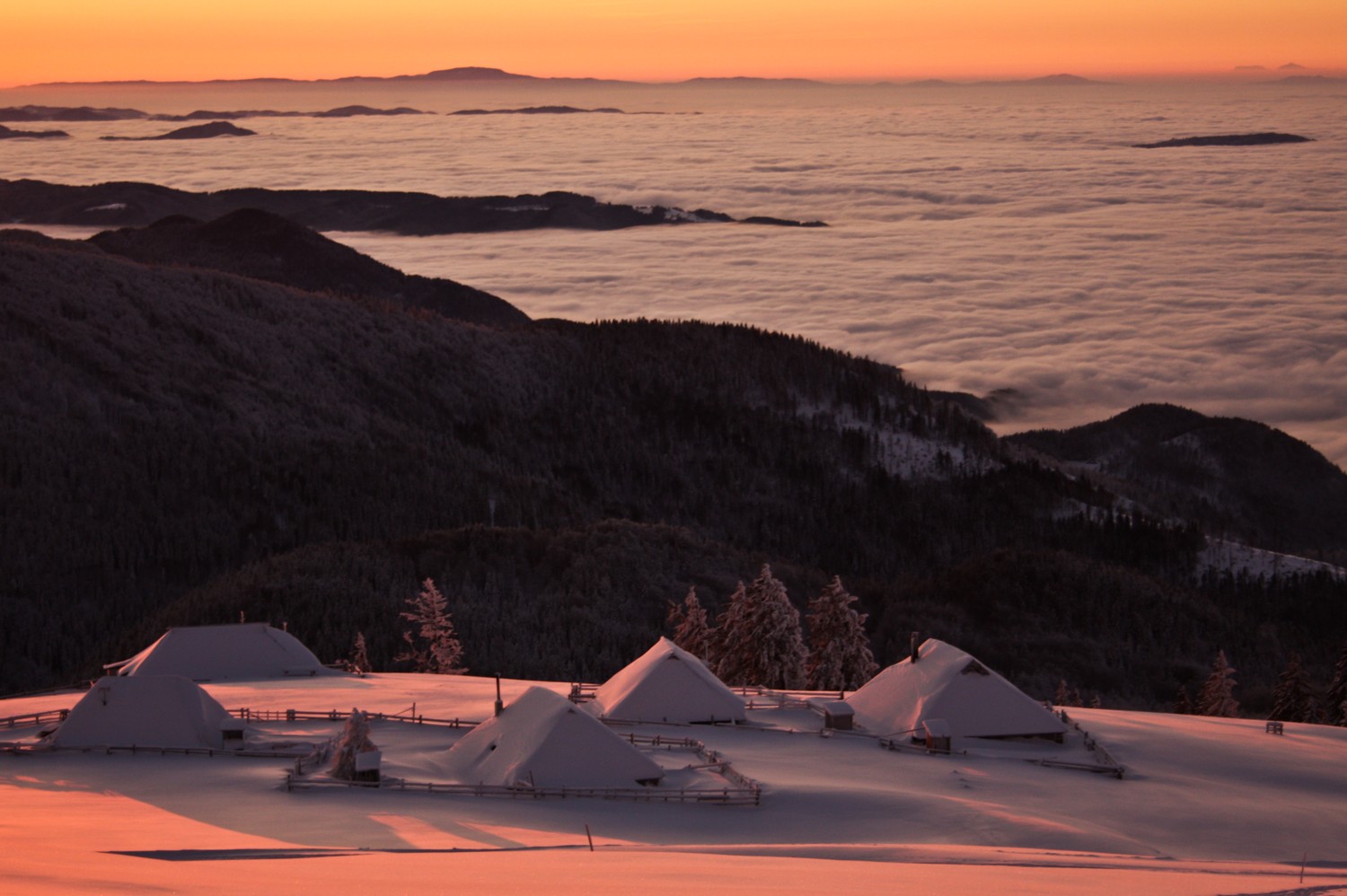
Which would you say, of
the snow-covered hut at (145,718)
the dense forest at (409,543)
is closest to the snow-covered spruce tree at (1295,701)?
the dense forest at (409,543)

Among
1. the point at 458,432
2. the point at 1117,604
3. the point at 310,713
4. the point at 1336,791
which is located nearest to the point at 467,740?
the point at 310,713

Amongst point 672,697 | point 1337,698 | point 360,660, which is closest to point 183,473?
point 360,660

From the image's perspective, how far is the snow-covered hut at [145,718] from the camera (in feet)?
151

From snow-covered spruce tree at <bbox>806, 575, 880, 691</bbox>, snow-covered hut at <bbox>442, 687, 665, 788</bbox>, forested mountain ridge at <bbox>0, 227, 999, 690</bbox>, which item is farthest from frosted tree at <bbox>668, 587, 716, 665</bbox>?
forested mountain ridge at <bbox>0, 227, 999, 690</bbox>

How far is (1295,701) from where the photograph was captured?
76312 millimetres

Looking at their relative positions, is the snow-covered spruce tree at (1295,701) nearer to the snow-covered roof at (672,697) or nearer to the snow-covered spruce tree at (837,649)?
the snow-covered spruce tree at (837,649)

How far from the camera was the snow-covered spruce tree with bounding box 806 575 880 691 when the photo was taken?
7825 centimetres

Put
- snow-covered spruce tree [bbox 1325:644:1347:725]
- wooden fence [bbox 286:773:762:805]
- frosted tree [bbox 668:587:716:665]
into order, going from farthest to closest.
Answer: frosted tree [bbox 668:587:716:665], snow-covered spruce tree [bbox 1325:644:1347:725], wooden fence [bbox 286:773:762:805]

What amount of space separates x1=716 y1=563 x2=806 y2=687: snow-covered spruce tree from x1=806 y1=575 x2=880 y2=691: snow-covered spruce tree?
8.96 ft

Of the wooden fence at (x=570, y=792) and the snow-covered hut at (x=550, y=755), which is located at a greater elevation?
the snow-covered hut at (x=550, y=755)

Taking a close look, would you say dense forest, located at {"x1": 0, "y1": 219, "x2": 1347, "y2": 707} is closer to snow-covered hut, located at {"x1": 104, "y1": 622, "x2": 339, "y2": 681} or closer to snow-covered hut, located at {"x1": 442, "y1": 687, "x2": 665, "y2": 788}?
snow-covered hut, located at {"x1": 104, "y1": 622, "x2": 339, "y2": 681}

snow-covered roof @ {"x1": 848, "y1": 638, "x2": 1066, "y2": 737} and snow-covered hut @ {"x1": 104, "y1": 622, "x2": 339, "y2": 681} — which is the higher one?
snow-covered roof @ {"x1": 848, "y1": 638, "x2": 1066, "y2": 737}

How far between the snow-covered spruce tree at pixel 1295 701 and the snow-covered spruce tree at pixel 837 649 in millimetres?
21312

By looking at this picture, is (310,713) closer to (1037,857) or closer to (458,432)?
(1037,857)
